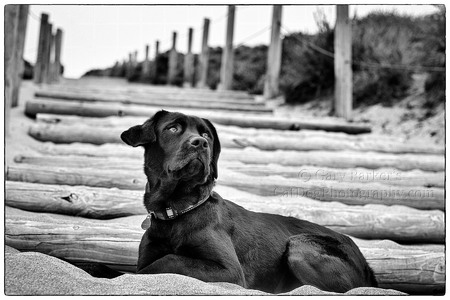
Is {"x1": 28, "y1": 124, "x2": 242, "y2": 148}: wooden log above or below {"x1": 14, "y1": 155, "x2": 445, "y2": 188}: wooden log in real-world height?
above

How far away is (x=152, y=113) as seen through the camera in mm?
4871

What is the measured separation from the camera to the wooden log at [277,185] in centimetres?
278

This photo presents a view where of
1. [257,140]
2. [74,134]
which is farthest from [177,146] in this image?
[257,140]

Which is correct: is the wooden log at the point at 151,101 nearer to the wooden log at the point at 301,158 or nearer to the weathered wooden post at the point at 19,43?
the weathered wooden post at the point at 19,43

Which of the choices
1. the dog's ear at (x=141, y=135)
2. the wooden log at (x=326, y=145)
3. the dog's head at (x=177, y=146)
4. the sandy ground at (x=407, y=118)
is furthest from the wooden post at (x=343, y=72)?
the dog's ear at (x=141, y=135)

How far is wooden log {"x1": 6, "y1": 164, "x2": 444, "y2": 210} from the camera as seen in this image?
2.78 m

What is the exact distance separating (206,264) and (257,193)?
104 cm

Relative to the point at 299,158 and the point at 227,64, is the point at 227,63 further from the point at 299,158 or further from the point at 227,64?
the point at 299,158

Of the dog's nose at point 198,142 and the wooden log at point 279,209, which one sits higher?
the dog's nose at point 198,142

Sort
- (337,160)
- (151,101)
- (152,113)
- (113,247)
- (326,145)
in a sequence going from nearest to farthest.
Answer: (113,247)
(337,160)
(326,145)
(152,113)
(151,101)

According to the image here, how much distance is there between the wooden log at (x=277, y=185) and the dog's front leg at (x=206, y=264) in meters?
0.78

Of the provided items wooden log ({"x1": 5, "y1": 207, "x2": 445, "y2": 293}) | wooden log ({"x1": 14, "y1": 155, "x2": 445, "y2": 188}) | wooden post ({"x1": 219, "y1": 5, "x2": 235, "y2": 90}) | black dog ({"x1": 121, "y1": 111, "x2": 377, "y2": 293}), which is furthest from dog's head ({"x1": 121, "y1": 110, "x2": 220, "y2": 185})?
wooden post ({"x1": 219, "y1": 5, "x2": 235, "y2": 90})

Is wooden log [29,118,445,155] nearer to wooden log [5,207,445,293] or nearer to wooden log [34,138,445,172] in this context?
wooden log [34,138,445,172]
